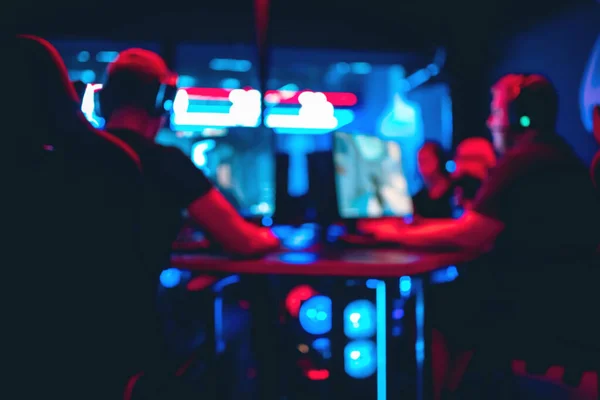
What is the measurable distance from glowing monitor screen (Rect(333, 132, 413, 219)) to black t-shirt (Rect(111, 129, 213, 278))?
27.3 inches

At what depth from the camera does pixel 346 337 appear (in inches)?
68.6

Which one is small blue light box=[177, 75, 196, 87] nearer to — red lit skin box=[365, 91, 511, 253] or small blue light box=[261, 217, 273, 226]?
small blue light box=[261, 217, 273, 226]

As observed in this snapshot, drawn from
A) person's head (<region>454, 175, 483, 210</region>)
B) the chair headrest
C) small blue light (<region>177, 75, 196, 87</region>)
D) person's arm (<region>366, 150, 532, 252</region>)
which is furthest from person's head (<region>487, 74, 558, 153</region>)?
small blue light (<region>177, 75, 196, 87</region>)

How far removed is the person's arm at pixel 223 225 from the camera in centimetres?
153

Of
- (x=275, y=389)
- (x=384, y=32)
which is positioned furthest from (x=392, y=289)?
(x=384, y=32)

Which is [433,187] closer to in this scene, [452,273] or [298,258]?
[452,273]

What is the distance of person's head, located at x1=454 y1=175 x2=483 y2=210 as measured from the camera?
3.30 m

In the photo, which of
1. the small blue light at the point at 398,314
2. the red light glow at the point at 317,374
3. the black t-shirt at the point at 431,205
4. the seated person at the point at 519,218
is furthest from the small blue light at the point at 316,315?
the black t-shirt at the point at 431,205

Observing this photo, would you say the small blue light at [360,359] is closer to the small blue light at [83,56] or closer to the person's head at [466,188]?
the person's head at [466,188]

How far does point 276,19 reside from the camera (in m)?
5.10

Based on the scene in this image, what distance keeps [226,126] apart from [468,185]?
5.90 ft

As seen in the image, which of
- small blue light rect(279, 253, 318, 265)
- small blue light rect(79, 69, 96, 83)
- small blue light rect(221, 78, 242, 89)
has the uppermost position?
small blue light rect(221, 78, 242, 89)

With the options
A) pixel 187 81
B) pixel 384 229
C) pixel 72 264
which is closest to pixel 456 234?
pixel 384 229

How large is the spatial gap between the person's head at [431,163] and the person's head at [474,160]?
0.35ft
